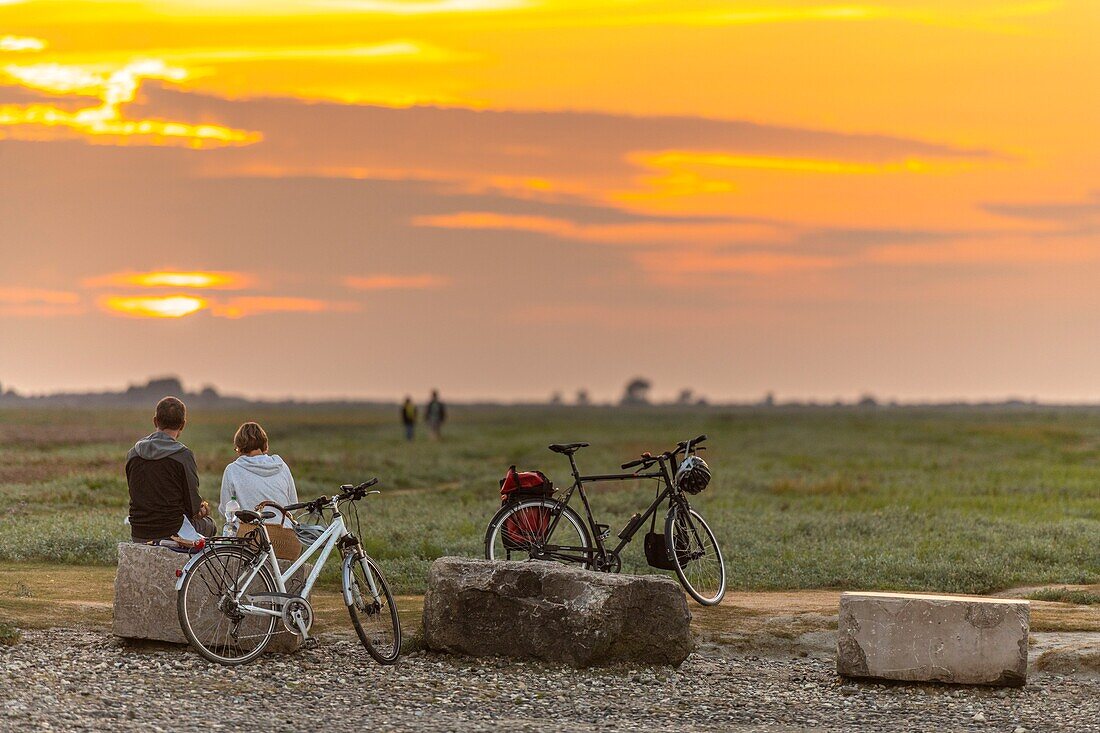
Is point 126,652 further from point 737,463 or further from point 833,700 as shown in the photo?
point 737,463

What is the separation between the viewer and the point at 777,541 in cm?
2242

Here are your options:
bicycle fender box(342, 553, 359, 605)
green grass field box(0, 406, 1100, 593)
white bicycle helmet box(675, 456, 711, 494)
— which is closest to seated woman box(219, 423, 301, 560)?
bicycle fender box(342, 553, 359, 605)

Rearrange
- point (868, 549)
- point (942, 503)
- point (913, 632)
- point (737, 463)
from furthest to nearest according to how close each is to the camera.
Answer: point (737, 463)
point (942, 503)
point (868, 549)
point (913, 632)

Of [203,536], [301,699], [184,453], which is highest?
[184,453]

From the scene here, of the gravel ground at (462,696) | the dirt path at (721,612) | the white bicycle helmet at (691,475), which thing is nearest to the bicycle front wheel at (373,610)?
the gravel ground at (462,696)

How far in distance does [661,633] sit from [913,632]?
7.55 feet

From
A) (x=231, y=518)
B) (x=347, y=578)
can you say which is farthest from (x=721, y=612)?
(x=231, y=518)

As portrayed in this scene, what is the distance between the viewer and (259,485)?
41.6 feet

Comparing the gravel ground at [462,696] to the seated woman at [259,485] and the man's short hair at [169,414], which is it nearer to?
the seated woman at [259,485]

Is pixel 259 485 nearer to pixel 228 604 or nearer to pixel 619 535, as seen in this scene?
pixel 228 604

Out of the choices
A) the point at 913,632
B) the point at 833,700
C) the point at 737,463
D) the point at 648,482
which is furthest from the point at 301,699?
the point at 737,463

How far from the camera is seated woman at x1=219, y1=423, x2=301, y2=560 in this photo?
498 inches

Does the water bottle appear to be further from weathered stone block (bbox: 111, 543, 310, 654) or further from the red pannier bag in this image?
the red pannier bag

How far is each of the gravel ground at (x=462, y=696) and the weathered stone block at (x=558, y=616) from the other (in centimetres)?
18
